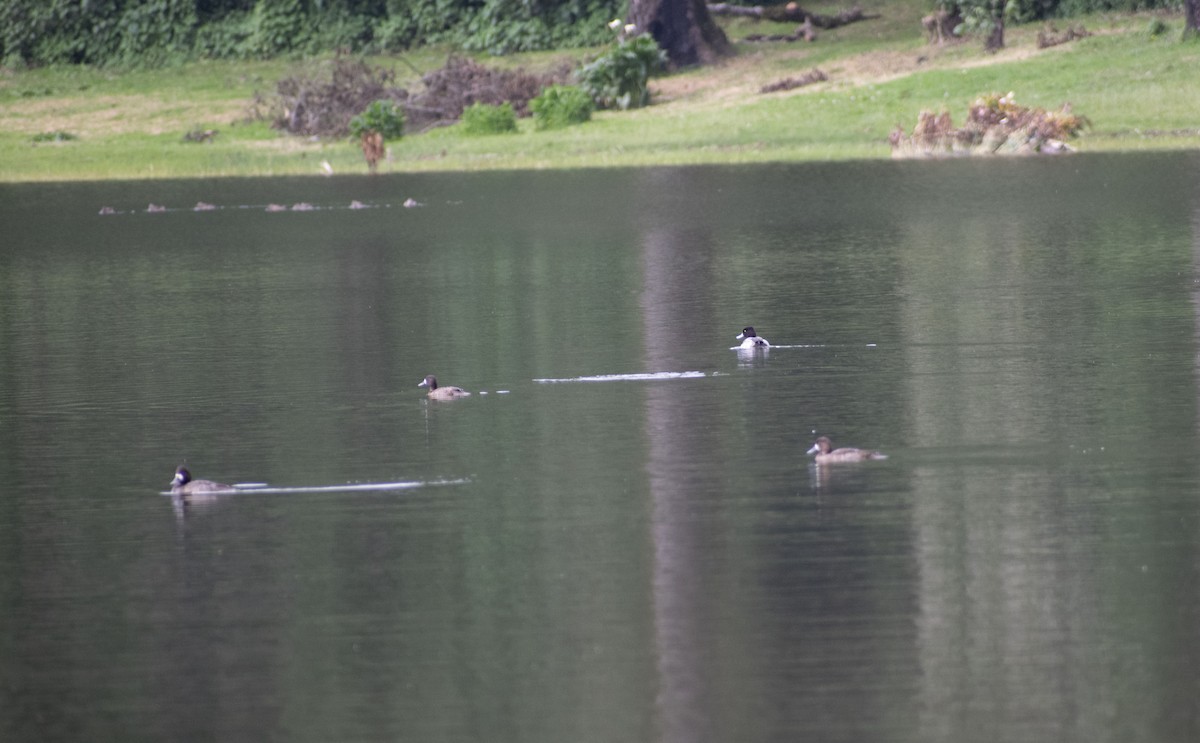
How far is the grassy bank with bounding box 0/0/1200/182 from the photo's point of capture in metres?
52.4

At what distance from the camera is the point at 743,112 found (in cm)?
5638

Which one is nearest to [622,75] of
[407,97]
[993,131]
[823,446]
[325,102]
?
[407,97]

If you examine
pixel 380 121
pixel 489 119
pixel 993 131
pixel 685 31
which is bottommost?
pixel 993 131

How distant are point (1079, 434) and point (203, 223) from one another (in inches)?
1120

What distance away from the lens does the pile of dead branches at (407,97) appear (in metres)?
60.1

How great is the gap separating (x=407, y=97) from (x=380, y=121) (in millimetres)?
3464

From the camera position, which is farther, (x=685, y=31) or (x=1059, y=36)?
(x=685, y=31)

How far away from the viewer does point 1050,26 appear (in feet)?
194

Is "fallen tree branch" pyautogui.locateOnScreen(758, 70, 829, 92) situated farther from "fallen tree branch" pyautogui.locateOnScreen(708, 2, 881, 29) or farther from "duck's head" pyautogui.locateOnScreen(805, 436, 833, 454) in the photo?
"duck's head" pyautogui.locateOnScreen(805, 436, 833, 454)

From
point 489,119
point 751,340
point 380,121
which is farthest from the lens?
point 489,119

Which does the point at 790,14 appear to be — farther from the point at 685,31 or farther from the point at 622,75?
the point at 622,75

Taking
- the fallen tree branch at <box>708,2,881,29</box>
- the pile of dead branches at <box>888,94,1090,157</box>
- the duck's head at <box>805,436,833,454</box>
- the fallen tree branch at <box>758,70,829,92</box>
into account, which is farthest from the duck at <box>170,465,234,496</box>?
the fallen tree branch at <box>708,2,881,29</box>

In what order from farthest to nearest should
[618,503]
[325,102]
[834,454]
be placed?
1. [325,102]
2. [834,454]
3. [618,503]

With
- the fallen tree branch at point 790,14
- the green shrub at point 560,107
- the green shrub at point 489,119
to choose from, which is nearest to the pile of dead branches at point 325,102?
the green shrub at point 489,119
